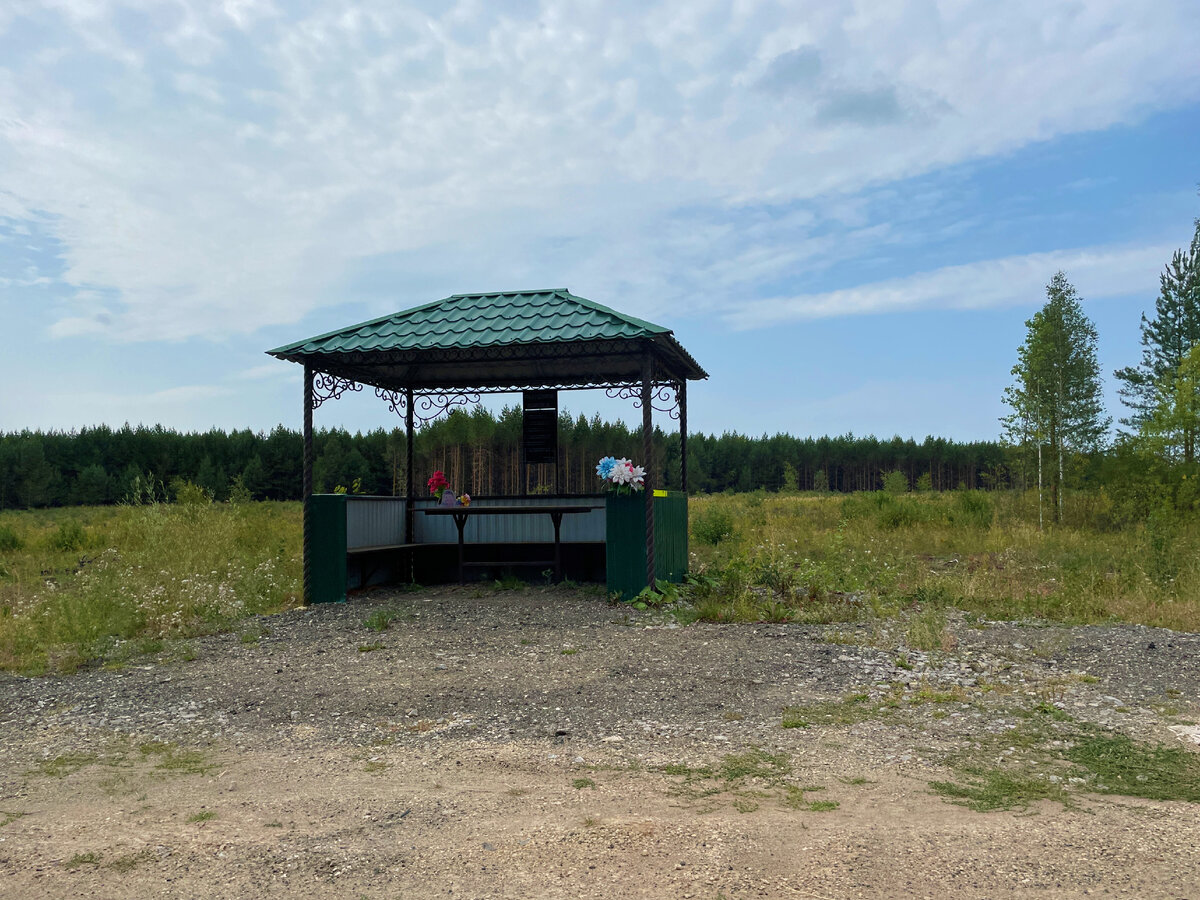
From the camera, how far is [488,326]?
1106 centimetres

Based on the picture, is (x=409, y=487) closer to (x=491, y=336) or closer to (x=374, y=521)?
(x=374, y=521)

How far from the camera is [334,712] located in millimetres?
5949

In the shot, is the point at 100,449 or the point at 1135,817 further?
the point at 100,449

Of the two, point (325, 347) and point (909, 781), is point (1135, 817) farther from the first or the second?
point (325, 347)

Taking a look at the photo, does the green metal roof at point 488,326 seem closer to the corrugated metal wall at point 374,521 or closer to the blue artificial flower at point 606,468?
the blue artificial flower at point 606,468

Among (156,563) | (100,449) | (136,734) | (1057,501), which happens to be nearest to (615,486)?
(136,734)

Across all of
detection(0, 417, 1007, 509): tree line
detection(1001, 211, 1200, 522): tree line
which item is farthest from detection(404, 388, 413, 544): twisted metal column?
detection(1001, 211, 1200, 522): tree line

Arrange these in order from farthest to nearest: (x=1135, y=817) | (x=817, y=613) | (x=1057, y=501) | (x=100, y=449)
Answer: (x=100, y=449) → (x=1057, y=501) → (x=817, y=613) → (x=1135, y=817)

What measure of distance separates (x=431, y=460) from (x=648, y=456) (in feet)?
43.4

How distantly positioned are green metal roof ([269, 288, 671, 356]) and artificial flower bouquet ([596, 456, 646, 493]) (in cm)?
147

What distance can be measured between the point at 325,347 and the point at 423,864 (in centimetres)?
848

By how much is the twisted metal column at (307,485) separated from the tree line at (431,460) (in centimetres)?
382

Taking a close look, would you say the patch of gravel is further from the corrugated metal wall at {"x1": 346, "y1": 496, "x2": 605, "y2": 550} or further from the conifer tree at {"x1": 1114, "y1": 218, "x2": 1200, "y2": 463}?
the conifer tree at {"x1": 1114, "y1": 218, "x2": 1200, "y2": 463}

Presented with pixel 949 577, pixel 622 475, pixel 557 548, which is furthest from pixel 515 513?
pixel 949 577
